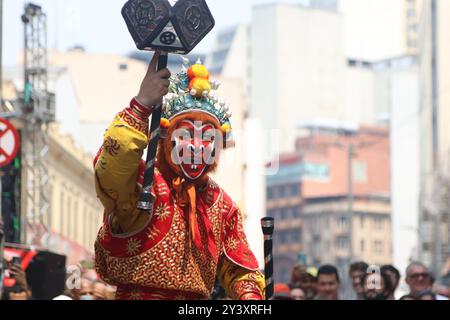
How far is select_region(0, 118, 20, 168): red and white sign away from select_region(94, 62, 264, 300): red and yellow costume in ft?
27.2

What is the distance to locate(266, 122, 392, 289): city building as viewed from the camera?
14350 centimetres

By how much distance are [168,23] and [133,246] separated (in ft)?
3.89

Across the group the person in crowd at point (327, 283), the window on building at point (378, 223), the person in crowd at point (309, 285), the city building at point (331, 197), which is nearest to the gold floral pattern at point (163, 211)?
the person in crowd at point (327, 283)

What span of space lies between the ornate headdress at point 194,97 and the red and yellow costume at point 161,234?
38 millimetres

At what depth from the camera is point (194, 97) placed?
23.5ft

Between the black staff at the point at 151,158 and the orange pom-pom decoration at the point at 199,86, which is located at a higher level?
the orange pom-pom decoration at the point at 199,86

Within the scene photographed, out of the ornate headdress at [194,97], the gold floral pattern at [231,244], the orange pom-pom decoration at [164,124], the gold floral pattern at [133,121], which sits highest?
the ornate headdress at [194,97]

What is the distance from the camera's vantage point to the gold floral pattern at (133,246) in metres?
6.91

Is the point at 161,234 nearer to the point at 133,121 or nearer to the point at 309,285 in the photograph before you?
the point at 133,121

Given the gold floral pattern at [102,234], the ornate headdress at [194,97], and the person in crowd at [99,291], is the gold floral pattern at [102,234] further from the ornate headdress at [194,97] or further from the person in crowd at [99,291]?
the person in crowd at [99,291]

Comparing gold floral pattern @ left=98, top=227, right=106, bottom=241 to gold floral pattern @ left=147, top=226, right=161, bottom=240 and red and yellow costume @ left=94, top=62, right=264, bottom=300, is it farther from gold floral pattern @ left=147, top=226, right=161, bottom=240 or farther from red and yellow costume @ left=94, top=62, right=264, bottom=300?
gold floral pattern @ left=147, top=226, right=161, bottom=240

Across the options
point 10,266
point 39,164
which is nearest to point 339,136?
point 39,164

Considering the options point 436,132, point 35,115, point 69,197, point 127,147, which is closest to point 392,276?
point 127,147
